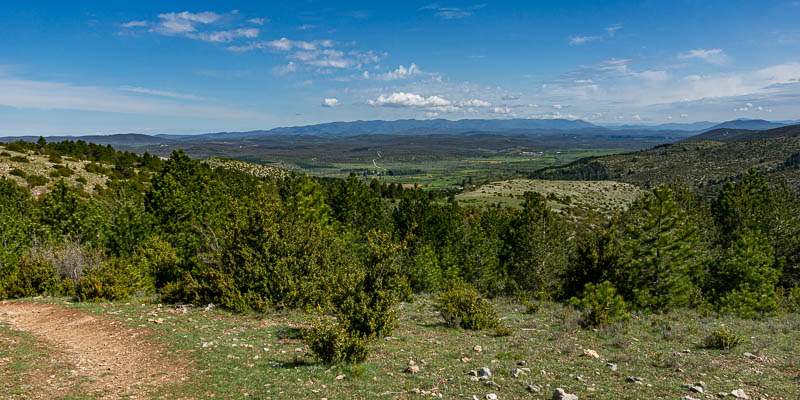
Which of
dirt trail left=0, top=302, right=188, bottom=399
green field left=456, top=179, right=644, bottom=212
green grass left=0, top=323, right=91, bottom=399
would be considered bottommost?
green field left=456, top=179, right=644, bottom=212

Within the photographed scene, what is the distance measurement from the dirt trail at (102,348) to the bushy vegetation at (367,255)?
3019 mm

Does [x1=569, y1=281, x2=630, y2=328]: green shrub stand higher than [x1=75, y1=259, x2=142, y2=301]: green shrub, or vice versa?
[x1=75, y1=259, x2=142, y2=301]: green shrub

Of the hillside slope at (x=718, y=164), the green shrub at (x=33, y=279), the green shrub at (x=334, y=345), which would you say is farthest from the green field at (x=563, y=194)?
the green shrub at (x=334, y=345)

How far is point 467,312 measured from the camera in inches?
653

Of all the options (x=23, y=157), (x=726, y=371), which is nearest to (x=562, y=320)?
(x=726, y=371)

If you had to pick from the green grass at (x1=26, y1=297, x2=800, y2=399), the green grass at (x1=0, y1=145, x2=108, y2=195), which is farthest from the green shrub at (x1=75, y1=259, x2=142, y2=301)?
the green grass at (x1=0, y1=145, x2=108, y2=195)

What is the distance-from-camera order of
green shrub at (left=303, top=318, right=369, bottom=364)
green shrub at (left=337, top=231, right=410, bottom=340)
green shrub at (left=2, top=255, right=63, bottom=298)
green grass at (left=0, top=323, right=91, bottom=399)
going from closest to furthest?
green grass at (left=0, top=323, right=91, bottom=399)
green shrub at (left=303, top=318, right=369, bottom=364)
green shrub at (left=337, top=231, right=410, bottom=340)
green shrub at (left=2, top=255, right=63, bottom=298)

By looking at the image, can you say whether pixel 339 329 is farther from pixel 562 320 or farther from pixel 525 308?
pixel 525 308

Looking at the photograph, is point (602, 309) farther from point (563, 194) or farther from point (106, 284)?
point (563, 194)

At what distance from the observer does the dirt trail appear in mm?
9227

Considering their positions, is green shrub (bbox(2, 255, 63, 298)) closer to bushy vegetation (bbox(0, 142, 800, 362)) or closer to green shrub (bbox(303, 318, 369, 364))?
bushy vegetation (bbox(0, 142, 800, 362))

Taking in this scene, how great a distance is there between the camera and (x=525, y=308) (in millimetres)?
22016

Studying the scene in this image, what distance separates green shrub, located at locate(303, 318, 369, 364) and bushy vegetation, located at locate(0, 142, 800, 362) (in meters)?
0.04

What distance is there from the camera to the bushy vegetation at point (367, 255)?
54.1 feet
